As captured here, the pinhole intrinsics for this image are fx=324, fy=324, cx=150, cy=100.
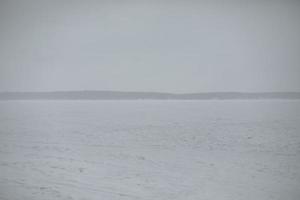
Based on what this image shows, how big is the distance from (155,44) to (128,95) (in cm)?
52

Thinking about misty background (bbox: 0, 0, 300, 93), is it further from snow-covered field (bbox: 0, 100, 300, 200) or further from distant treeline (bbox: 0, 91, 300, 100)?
snow-covered field (bbox: 0, 100, 300, 200)

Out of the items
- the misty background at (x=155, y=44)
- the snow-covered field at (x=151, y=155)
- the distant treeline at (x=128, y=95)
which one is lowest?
the snow-covered field at (x=151, y=155)

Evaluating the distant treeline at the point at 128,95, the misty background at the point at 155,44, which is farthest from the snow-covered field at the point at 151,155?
the misty background at the point at 155,44

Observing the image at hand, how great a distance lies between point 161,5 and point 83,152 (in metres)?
1.36

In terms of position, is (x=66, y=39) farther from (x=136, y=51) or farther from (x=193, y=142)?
(x=193, y=142)

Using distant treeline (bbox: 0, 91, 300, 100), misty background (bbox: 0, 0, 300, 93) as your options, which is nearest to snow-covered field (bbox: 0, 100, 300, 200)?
distant treeline (bbox: 0, 91, 300, 100)

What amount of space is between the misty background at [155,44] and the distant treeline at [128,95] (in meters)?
0.05

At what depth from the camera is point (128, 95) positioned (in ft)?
9.48

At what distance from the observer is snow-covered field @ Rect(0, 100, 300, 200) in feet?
7.84

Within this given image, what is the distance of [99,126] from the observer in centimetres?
306

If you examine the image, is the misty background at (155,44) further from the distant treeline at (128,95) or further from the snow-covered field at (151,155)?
the snow-covered field at (151,155)

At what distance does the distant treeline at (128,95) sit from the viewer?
8.52 ft

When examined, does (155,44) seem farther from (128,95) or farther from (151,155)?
(151,155)

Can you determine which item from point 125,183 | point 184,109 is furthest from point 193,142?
point 125,183
